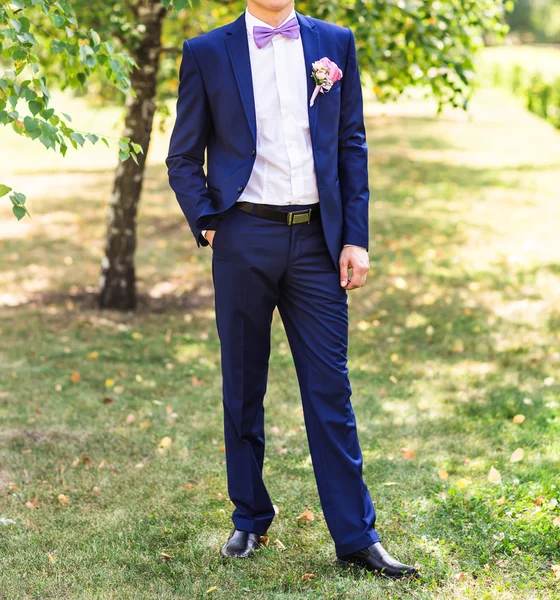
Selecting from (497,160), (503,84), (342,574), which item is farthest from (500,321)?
(503,84)

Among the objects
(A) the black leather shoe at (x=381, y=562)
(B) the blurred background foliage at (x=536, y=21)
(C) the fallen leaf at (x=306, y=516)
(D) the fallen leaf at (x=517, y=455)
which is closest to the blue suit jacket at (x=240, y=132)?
(A) the black leather shoe at (x=381, y=562)

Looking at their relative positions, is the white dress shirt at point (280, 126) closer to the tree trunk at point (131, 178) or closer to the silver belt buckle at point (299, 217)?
the silver belt buckle at point (299, 217)

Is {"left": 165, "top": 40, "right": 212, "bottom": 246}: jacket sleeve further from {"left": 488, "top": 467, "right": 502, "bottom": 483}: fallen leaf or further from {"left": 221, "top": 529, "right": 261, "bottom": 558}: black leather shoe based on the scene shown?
{"left": 488, "top": 467, "right": 502, "bottom": 483}: fallen leaf

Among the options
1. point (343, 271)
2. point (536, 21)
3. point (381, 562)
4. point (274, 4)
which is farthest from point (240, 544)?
point (536, 21)

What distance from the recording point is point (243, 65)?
9.95ft

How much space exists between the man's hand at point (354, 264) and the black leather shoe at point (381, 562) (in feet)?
3.41

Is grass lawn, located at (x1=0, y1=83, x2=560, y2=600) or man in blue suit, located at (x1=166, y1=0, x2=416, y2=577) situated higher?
man in blue suit, located at (x1=166, y1=0, x2=416, y2=577)

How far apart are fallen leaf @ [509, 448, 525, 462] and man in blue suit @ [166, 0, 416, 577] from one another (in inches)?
56.0

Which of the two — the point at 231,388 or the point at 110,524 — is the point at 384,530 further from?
the point at 110,524

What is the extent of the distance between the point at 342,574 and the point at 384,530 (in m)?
0.46

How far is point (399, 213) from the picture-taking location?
11000 millimetres

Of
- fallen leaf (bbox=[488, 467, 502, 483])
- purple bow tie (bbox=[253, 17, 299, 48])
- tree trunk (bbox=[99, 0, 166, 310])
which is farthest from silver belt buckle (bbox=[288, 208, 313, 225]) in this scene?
tree trunk (bbox=[99, 0, 166, 310])

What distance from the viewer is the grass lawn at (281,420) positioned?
3393 mm

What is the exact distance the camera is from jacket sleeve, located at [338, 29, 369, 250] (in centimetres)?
316
